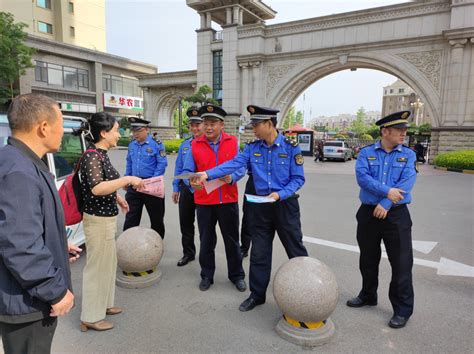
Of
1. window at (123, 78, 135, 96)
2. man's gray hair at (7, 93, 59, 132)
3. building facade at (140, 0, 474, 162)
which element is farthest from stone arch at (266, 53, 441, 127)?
man's gray hair at (7, 93, 59, 132)

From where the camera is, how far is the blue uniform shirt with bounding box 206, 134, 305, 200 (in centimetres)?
334

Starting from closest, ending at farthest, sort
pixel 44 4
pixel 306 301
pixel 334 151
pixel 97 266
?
pixel 306 301 < pixel 97 266 < pixel 334 151 < pixel 44 4

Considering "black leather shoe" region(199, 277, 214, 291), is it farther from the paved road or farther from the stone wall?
the stone wall

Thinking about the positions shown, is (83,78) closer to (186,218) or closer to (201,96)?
(201,96)

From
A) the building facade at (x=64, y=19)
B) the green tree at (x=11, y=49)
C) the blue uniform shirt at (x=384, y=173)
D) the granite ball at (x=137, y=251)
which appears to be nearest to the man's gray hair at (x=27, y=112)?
the granite ball at (x=137, y=251)

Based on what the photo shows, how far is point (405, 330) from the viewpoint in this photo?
3053 mm

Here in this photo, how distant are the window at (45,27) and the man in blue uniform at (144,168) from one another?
40.3 metres

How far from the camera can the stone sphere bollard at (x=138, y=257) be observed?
3.82m

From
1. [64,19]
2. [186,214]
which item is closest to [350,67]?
[186,214]

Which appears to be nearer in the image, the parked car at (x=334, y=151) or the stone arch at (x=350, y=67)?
the stone arch at (x=350, y=67)

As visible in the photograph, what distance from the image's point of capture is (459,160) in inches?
635

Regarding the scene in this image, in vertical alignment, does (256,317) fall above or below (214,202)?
below

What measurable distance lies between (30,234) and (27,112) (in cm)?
59

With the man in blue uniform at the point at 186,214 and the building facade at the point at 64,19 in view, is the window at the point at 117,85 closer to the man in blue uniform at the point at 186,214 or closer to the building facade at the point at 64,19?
the building facade at the point at 64,19
